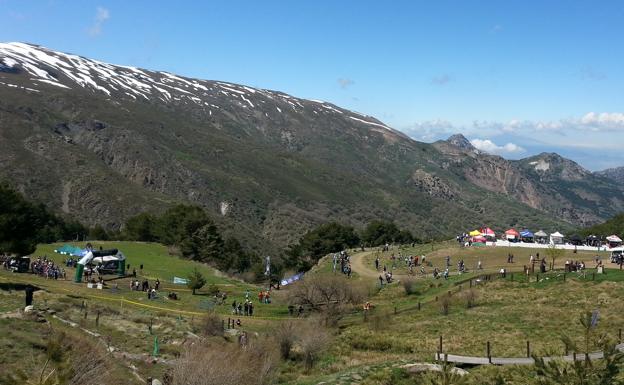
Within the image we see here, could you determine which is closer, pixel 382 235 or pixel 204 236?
pixel 204 236

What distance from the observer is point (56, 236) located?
299ft

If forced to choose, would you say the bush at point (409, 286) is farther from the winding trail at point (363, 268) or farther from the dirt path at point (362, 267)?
the dirt path at point (362, 267)

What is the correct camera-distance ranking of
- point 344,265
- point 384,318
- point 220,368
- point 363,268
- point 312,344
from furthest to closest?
point 363,268, point 344,265, point 384,318, point 312,344, point 220,368

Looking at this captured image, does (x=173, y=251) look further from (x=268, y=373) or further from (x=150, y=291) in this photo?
(x=268, y=373)

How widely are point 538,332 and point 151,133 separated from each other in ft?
575

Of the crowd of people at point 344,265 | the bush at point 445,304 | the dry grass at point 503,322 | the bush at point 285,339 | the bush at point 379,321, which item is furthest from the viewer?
the crowd of people at point 344,265

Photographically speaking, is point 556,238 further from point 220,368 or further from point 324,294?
point 220,368

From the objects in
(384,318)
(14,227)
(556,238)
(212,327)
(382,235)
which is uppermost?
(556,238)

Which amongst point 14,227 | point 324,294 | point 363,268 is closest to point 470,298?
point 324,294

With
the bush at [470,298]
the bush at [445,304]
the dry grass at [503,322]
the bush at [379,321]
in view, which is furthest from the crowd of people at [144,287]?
the bush at [470,298]

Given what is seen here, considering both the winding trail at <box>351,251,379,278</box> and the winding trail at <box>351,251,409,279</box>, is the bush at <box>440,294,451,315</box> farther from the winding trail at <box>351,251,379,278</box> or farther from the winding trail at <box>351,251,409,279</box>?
the winding trail at <box>351,251,379,278</box>

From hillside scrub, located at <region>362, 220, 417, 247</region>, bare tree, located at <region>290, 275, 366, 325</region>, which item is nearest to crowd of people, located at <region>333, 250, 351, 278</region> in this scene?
bare tree, located at <region>290, 275, 366, 325</region>

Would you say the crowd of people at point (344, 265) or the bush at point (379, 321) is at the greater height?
the crowd of people at point (344, 265)

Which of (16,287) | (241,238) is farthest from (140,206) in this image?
(16,287)
